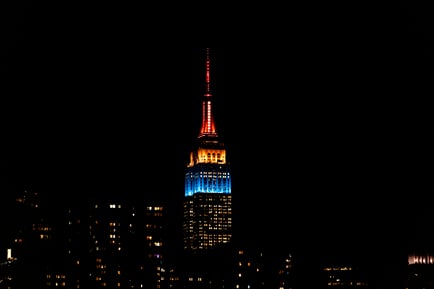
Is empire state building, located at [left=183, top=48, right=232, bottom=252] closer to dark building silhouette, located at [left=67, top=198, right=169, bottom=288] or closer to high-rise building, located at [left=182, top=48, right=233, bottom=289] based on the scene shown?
high-rise building, located at [left=182, top=48, right=233, bottom=289]

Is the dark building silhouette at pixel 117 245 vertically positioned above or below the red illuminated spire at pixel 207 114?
below

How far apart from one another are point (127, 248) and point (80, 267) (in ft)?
21.8

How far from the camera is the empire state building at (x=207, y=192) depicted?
443ft

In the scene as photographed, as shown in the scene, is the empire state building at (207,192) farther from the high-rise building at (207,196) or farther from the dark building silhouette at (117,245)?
the dark building silhouette at (117,245)

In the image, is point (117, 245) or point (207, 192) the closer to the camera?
point (117, 245)

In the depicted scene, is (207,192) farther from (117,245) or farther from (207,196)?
(117,245)

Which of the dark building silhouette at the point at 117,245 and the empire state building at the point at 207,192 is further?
the empire state building at the point at 207,192

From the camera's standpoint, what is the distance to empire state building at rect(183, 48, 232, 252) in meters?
135

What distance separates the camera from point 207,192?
141250 mm

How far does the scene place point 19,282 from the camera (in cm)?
10012

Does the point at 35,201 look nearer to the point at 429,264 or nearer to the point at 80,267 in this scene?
the point at 80,267

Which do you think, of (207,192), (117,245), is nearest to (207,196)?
(207,192)

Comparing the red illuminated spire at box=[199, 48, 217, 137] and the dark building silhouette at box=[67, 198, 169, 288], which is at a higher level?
the red illuminated spire at box=[199, 48, 217, 137]

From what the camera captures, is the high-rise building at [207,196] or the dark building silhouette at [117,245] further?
the high-rise building at [207,196]
